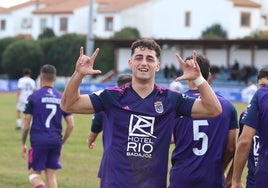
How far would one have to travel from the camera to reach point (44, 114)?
10938mm

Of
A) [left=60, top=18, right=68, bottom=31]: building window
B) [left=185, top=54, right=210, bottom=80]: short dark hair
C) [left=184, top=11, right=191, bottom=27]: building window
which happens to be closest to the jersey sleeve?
[left=185, top=54, right=210, bottom=80]: short dark hair

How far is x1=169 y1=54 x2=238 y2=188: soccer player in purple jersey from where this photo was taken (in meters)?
7.19

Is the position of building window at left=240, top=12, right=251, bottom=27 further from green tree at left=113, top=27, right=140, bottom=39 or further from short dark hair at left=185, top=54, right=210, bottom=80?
short dark hair at left=185, top=54, right=210, bottom=80

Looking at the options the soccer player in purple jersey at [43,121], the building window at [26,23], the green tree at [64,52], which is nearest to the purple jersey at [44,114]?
the soccer player in purple jersey at [43,121]

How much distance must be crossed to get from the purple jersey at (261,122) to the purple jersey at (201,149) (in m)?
0.53

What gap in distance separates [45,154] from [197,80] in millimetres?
5254

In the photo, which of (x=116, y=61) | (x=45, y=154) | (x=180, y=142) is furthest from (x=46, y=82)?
(x=116, y=61)

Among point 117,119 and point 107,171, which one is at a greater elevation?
point 117,119

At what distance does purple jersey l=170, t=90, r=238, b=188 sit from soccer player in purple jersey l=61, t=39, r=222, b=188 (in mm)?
837

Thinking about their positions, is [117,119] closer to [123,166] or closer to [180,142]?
[123,166]

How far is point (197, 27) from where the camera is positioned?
82562 millimetres

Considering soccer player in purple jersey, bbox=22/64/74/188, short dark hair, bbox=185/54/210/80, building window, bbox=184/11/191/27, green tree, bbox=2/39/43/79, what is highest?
building window, bbox=184/11/191/27

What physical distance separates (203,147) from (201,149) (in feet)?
0.09

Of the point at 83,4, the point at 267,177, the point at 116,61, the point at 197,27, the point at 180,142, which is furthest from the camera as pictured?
the point at 83,4
